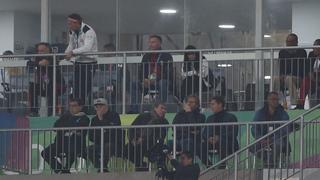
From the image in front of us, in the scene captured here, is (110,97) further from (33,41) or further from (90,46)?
(33,41)

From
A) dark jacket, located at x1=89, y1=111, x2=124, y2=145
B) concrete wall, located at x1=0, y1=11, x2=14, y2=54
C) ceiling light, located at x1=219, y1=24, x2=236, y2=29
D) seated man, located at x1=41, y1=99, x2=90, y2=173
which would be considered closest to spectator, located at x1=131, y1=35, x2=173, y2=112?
dark jacket, located at x1=89, y1=111, x2=124, y2=145

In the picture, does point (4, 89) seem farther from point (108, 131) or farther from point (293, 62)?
point (293, 62)

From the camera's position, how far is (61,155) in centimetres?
1925

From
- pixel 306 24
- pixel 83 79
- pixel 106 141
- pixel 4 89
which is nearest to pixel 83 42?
pixel 83 79

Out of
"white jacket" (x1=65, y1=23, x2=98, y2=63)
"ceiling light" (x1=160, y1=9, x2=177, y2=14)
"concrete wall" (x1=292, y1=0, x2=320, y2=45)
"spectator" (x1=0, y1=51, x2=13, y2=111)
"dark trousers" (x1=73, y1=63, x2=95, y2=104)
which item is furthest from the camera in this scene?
"ceiling light" (x1=160, y1=9, x2=177, y2=14)

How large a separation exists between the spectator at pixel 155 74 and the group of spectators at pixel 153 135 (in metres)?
1.08

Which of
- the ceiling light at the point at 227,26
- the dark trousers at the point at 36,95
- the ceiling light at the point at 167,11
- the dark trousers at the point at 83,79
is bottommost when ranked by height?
the dark trousers at the point at 36,95

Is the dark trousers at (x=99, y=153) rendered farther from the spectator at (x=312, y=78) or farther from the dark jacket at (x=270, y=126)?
the spectator at (x=312, y=78)

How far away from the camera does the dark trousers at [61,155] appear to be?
752 inches

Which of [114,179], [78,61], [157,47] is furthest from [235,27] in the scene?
[114,179]

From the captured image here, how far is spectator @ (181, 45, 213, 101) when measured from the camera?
20.2 m

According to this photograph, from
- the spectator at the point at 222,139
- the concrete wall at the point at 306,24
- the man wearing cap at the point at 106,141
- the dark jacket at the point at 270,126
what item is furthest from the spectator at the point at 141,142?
the concrete wall at the point at 306,24

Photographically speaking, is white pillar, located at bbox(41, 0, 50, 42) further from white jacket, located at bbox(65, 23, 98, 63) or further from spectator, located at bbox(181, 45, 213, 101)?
spectator, located at bbox(181, 45, 213, 101)

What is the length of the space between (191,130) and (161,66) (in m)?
2.25
